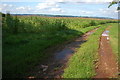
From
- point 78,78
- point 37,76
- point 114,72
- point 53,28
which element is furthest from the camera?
point 53,28

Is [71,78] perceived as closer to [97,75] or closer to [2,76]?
[97,75]

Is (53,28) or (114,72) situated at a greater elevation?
(53,28)

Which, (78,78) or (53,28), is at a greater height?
(53,28)

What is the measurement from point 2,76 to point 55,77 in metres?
1.89

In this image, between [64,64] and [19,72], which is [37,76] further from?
[64,64]

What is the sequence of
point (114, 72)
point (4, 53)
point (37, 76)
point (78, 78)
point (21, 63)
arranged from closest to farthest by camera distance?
point (78, 78)
point (37, 76)
point (114, 72)
point (21, 63)
point (4, 53)

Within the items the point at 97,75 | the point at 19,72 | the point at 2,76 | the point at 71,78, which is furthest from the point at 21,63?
the point at 97,75

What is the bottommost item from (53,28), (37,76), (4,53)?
(37,76)

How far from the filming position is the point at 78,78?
6.70 m

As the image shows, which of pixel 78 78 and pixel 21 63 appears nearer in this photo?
pixel 78 78

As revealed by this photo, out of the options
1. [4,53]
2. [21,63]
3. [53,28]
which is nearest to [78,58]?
[21,63]

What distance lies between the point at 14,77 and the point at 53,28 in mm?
15493

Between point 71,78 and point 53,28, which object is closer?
point 71,78

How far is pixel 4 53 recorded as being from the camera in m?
9.28
